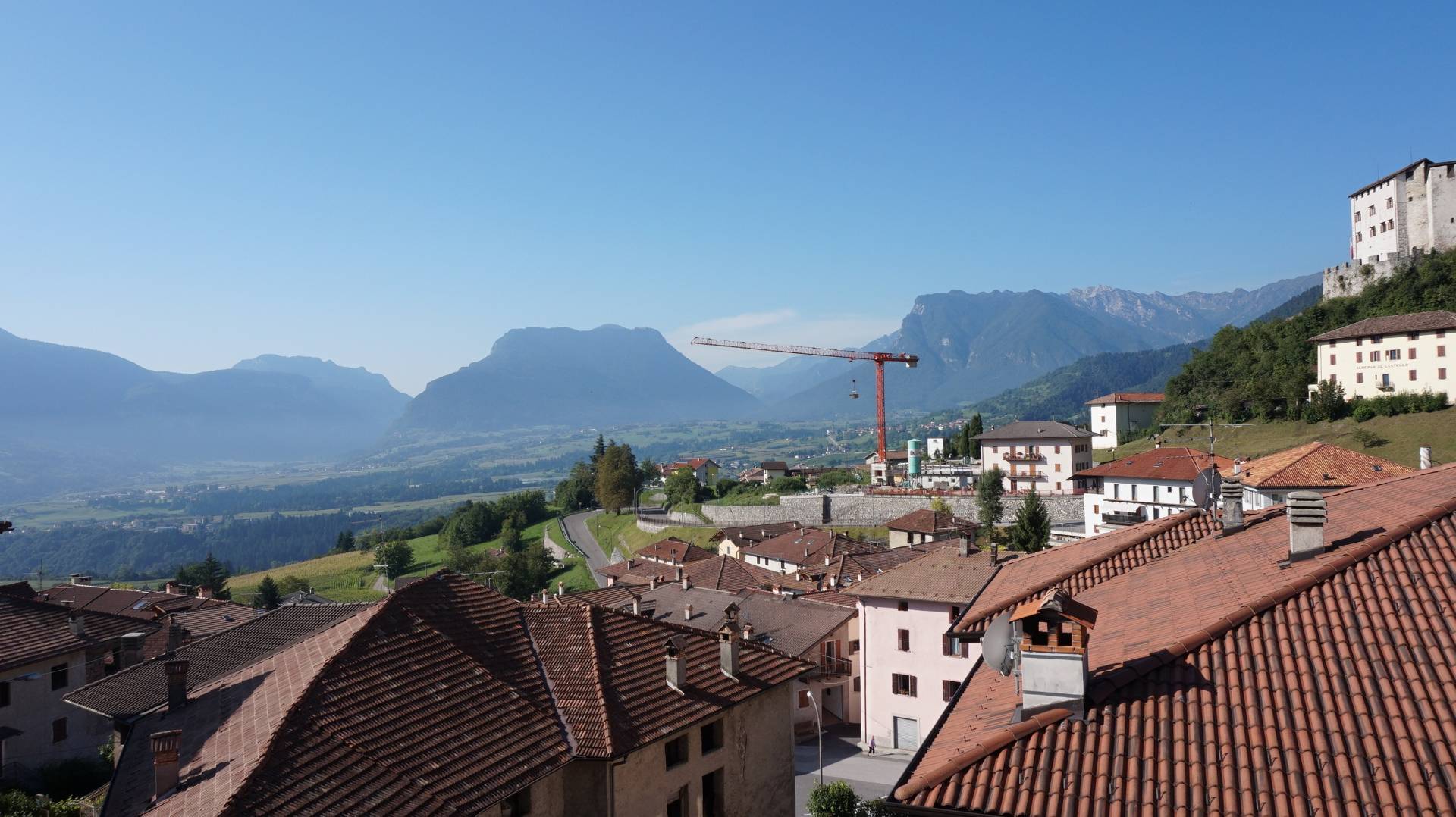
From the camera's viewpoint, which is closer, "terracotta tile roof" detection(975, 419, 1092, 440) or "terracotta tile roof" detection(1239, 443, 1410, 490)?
"terracotta tile roof" detection(1239, 443, 1410, 490)

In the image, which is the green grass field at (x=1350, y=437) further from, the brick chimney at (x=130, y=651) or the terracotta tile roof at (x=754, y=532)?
the brick chimney at (x=130, y=651)

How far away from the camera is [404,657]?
1349 cm

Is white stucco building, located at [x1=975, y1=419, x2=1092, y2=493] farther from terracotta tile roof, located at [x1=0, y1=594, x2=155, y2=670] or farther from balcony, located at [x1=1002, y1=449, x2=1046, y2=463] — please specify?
terracotta tile roof, located at [x1=0, y1=594, x2=155, y2=670]

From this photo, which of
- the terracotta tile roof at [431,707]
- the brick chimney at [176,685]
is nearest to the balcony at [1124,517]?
the terracotta tile roof at [431,707]

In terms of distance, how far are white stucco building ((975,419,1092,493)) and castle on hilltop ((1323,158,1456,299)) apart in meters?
29.3

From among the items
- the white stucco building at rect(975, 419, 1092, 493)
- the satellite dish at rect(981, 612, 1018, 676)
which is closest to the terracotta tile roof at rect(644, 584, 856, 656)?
the satellite dish at rect(981, 612, 1018, 676)

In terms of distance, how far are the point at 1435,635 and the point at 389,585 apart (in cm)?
9425

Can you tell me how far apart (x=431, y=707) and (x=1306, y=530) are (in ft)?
37.0

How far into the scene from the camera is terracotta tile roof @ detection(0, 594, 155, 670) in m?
22.6

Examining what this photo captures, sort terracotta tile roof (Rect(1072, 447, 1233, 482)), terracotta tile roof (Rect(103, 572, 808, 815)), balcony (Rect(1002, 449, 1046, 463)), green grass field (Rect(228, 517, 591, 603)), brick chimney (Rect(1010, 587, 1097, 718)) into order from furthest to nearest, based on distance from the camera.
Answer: balcony (Rect(1002, 449, 1046, 463)) → green grass field (Rect(228, 517, 591, 603)) → terracotta tile roof (Rect(1072, 447, 1233, 482)) → terracotta tile roof (Rect(103, 572, 808, 815)) → brick chimney (Rect(1010, 587, 1097, 718))

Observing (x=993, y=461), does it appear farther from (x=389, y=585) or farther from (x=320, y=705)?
(x=320, y=705)

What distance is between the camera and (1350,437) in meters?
60.6

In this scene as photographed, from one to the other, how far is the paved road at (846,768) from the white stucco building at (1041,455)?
53.0 m

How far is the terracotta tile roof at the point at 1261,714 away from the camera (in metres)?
6.20
